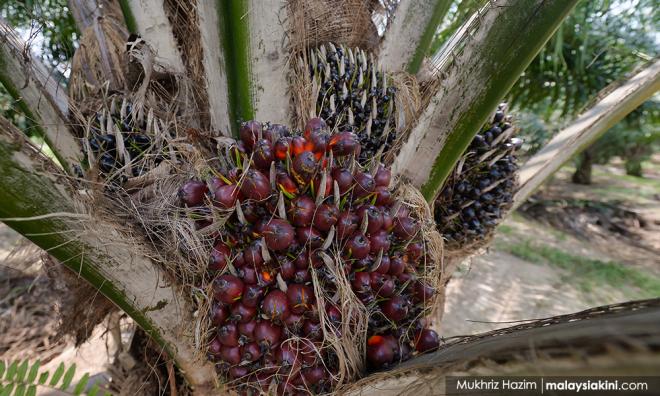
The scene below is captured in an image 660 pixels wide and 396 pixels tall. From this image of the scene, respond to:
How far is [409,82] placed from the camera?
1.62m

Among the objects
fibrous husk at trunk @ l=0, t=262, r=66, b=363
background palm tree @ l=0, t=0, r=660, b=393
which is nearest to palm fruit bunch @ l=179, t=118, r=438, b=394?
background palm tree @ l=0, t=0, r=660, b=393

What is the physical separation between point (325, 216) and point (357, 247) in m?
0.11

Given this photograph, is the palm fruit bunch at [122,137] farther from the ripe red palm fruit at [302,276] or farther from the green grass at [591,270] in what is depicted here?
the green grass at [591,270]

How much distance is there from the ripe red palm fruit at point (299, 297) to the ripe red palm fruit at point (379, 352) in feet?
0.66

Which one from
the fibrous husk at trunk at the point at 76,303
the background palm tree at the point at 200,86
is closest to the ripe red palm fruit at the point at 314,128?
the background palm tree at the point at 200,86

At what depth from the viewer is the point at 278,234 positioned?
891 mm

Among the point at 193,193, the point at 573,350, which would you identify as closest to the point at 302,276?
the point at 193,193

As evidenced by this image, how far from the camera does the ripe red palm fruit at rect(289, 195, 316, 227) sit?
3.00 ft

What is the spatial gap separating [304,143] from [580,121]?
1666 mm

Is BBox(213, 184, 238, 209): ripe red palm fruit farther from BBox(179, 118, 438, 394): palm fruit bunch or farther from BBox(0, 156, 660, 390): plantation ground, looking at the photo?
BBox(0, 156, 660, 390): plantation ground

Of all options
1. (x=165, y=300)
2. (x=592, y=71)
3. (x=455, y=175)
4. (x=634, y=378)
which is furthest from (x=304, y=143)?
(x=592, y=71)

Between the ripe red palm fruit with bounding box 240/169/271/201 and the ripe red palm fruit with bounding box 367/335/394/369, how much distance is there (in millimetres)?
453

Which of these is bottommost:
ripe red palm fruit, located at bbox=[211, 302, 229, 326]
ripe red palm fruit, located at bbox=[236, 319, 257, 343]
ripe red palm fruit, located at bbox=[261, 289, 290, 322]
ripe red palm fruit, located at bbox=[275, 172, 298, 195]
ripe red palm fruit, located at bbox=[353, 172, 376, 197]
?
ripe red palm fruit, located at bbox=[236, 319, 257, 343]

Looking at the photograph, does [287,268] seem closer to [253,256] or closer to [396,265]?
[253,256]
